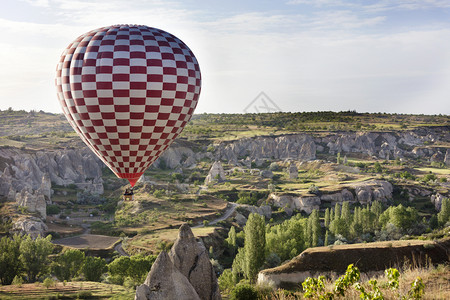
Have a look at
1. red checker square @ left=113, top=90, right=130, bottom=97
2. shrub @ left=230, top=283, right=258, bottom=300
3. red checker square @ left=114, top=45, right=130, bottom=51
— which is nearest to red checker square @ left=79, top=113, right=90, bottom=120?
red checker square @ left=113, top=90, right=130, bottom=97

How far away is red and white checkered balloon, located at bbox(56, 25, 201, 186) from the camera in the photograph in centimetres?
1980

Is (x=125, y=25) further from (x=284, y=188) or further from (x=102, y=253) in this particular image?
(x=284, y=188)

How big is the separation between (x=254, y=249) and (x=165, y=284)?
24060 mm

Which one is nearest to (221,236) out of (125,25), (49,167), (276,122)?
(125,25)

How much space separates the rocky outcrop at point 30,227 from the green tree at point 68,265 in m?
14.8

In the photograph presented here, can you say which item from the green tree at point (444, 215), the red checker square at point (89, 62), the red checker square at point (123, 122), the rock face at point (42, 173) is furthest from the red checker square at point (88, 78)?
the green tree at point (444, 215)

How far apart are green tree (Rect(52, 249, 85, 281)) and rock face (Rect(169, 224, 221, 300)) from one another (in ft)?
83.9

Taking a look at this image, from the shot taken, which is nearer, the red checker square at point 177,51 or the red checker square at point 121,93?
the red checker square at point 121,93

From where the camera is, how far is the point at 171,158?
126312 mm

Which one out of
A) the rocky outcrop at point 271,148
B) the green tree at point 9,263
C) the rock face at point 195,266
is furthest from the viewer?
the rocky outcrop at point 271,148

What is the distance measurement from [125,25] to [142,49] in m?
2.32

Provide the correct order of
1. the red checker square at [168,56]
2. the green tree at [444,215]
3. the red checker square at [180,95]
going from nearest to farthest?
1. the red checker square at [168,56]
2. the red checker square at [180,95]
3. the green tree at [444,215]

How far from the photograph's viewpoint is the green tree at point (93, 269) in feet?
139

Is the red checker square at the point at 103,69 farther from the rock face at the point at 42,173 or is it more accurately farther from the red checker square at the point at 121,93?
the rock face at the point at 42,173
